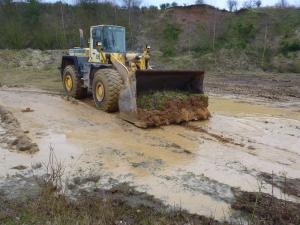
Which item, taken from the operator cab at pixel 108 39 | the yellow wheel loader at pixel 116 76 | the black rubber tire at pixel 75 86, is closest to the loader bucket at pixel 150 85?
the yellow wheel loader at pixel 116 76

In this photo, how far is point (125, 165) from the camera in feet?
23.5

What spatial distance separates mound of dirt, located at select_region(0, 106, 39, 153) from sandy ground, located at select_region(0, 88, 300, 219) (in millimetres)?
170

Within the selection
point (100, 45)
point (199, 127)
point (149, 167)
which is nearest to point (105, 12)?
point (100, 45)

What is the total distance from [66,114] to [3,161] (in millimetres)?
4017

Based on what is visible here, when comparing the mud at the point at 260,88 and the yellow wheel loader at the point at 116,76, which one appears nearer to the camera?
the yellow wheel loader at the point at 116,76

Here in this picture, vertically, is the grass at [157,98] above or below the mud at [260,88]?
above

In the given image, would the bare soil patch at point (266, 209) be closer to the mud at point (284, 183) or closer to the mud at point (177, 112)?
the mud at point (284, 183)

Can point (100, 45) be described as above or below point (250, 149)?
above

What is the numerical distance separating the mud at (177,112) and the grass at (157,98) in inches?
3.0

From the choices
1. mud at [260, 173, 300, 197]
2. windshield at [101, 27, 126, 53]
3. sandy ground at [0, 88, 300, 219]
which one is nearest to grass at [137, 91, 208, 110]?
sandy ground at [0, 88, 300, 219]

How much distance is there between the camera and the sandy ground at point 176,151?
6266 mm

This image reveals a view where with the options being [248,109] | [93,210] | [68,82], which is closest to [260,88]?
[248,109]

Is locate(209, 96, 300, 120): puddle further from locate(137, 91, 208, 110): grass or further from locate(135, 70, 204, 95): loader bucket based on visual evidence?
locate(137, 91, 208, 110): grass

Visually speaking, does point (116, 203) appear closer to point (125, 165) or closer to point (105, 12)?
point (125, 165)
